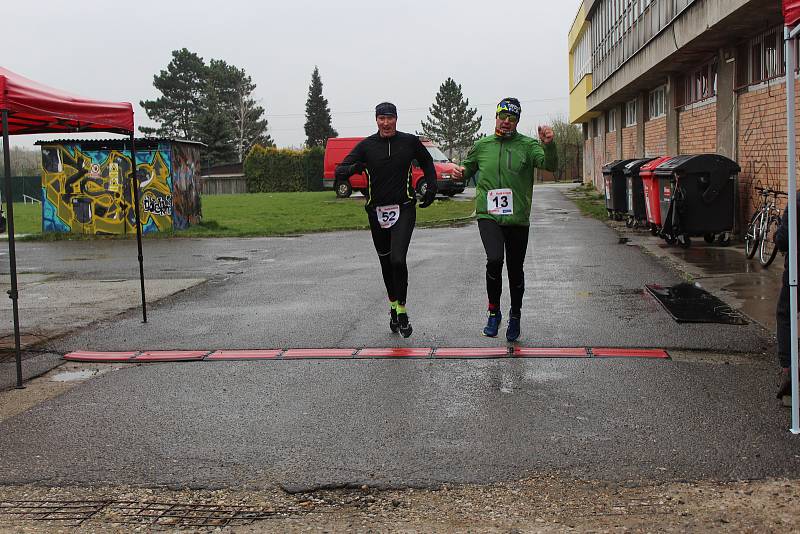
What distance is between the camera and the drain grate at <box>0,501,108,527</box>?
13.7 feet

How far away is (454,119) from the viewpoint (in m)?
108

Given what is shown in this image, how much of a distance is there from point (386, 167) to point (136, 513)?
449cm

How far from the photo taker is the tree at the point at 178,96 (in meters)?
86.8

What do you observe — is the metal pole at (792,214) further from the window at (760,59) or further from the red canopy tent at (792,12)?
the window at (760,59)

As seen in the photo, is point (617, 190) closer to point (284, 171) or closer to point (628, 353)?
point (628, 353)

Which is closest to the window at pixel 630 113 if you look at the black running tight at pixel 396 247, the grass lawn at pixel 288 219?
the grass lawn at pixel 288 219

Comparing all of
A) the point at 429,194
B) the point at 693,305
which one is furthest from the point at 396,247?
the point at 693,305

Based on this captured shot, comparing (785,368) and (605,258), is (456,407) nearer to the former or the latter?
(785,368)

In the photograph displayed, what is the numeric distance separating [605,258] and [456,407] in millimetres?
9193

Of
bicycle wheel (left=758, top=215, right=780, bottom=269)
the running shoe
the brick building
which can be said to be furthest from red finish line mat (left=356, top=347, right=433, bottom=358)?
the brick building

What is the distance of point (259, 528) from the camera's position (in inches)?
158

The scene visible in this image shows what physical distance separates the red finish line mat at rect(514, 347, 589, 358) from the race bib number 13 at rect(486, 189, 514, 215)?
114 centimetres

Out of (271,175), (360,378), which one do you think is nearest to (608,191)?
(360,378)

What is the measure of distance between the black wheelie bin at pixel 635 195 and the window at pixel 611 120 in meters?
15.6
